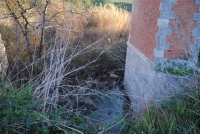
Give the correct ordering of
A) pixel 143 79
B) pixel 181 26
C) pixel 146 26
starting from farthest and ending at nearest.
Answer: pixel 143 79
pixel 146 26
pixel 181 26

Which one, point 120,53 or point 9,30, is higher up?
point 9,30

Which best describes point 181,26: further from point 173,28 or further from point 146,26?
point 146,26

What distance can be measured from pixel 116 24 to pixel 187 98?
29.3ft

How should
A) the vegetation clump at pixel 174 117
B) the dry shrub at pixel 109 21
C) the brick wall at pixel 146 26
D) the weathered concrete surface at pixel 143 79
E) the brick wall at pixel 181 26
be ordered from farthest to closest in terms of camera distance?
1. the dry shrub at pixel 109 21
2. the brick wall at pixel 146 26
3. the brick wall at pixel 181 26
4. the weathered concrete surface at pixel 143 79
5. the vegetation clump at pixel 174 117

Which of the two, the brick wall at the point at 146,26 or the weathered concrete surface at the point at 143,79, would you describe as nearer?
the weathered concrete surface at the point at 143,79

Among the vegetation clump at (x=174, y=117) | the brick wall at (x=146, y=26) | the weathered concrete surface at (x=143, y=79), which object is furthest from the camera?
the brick wall at (x=146, y=26)

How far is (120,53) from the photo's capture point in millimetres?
9438

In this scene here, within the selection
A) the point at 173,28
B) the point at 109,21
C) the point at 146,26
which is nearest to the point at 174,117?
the point at 173,28

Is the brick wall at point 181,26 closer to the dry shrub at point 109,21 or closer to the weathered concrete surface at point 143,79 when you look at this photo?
the weathered concrete surface at point 143,79

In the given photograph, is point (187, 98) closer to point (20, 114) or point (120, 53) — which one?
point (20, 114)

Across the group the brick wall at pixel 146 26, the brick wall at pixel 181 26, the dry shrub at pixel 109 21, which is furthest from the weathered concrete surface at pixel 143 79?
the dry shrub at pixel 109 21

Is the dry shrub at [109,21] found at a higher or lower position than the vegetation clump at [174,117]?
higher

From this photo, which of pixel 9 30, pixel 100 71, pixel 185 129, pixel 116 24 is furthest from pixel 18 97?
pixel 116 24

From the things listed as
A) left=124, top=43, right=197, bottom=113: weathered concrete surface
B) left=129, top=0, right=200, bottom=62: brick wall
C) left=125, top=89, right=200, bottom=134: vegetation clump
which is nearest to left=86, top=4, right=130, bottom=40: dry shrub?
left=124, top=43, right=197, bottom=113: weathered concrete surface
